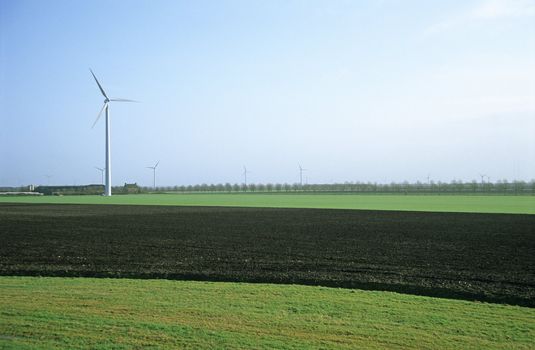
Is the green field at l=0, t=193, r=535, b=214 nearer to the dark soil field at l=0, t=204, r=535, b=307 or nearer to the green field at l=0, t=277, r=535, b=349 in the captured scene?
the dark soil field at l=0, t=204, r=535, b=307

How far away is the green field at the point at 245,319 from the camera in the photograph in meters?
8.12

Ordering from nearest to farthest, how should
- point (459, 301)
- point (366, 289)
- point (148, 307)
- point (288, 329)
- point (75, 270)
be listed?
point (288, 329)
point (148, 307)
point (459, 301)
point (366, 289)
point (75, 270)

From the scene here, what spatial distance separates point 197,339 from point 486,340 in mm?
4442

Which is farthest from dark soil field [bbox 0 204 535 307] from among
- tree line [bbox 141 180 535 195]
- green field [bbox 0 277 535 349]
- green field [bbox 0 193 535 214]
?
tree line [bbox 141 180 535 195]

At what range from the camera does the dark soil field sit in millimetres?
13422

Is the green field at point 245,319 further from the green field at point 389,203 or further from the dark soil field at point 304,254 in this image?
the green field at point 389,203

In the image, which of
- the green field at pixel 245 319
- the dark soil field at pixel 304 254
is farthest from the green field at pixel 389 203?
the green field at pixel 245 319

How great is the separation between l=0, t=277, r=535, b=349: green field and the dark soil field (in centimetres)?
161

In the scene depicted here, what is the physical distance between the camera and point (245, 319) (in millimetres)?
9383

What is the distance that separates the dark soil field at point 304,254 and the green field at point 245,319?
1.61 metres

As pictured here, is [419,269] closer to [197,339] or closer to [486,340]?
[486,340]

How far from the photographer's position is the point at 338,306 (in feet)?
34.4

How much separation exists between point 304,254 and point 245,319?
9.00m

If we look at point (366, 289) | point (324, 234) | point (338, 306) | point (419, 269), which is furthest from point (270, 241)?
point (338, 306)
